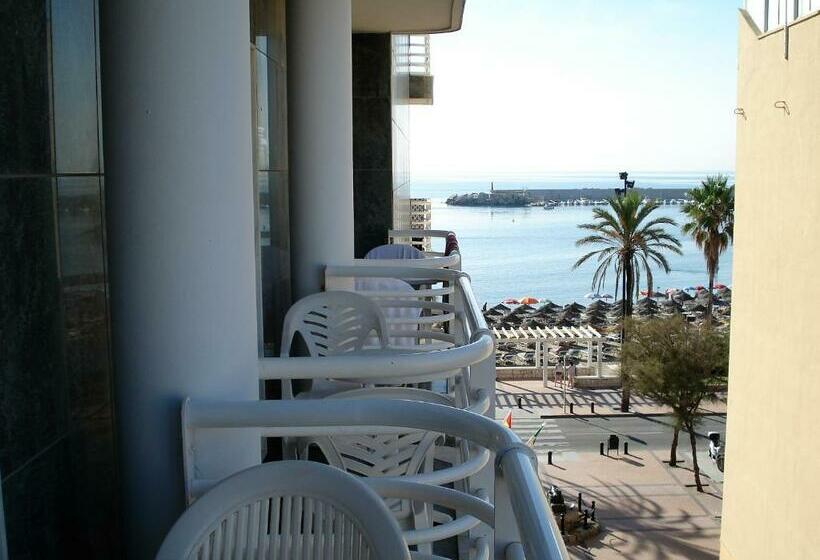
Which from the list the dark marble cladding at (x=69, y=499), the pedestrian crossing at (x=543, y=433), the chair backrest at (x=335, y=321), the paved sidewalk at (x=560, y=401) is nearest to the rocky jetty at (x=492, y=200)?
the paved sidewalk at (x=560, y=401)

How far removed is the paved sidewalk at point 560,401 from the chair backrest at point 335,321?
2355 centimetres

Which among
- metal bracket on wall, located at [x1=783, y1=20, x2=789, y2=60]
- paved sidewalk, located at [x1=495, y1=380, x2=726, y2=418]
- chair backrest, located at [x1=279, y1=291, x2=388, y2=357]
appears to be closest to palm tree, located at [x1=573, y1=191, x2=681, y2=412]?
Answer: paved sidewalk, located at [x1=495, y1=380, x2=726, y2=418]

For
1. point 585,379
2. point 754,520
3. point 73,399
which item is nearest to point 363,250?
point 73,399

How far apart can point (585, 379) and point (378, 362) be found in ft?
107

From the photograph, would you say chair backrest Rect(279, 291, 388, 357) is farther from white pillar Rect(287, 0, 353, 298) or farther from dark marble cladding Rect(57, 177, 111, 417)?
dark marble cladding Rect(57, 177, 111, 417)

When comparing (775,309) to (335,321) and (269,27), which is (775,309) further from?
(335,321)

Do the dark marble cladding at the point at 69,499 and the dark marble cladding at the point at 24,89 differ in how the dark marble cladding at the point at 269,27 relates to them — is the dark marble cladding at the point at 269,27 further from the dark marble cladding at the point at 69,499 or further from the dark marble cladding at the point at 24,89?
the dark marble cladding at the point at 69,499

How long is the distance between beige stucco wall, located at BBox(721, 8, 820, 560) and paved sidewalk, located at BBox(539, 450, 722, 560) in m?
1.00

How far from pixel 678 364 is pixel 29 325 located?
88.0 feet

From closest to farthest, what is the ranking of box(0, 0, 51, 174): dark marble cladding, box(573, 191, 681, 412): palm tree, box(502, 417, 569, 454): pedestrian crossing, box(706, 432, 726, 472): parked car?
box(0, 0, 51, 174): dark marble cladding → box(502, 417, 569, 454): pedestrian crossing → box(706, 432, 726, 472): parked car → box(573, 191, 681, 412): palm tree

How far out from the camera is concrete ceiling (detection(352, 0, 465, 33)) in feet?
30.8

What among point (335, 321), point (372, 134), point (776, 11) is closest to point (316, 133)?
point (335, 321)

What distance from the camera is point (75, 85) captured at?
2.39m

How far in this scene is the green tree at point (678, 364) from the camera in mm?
26438
